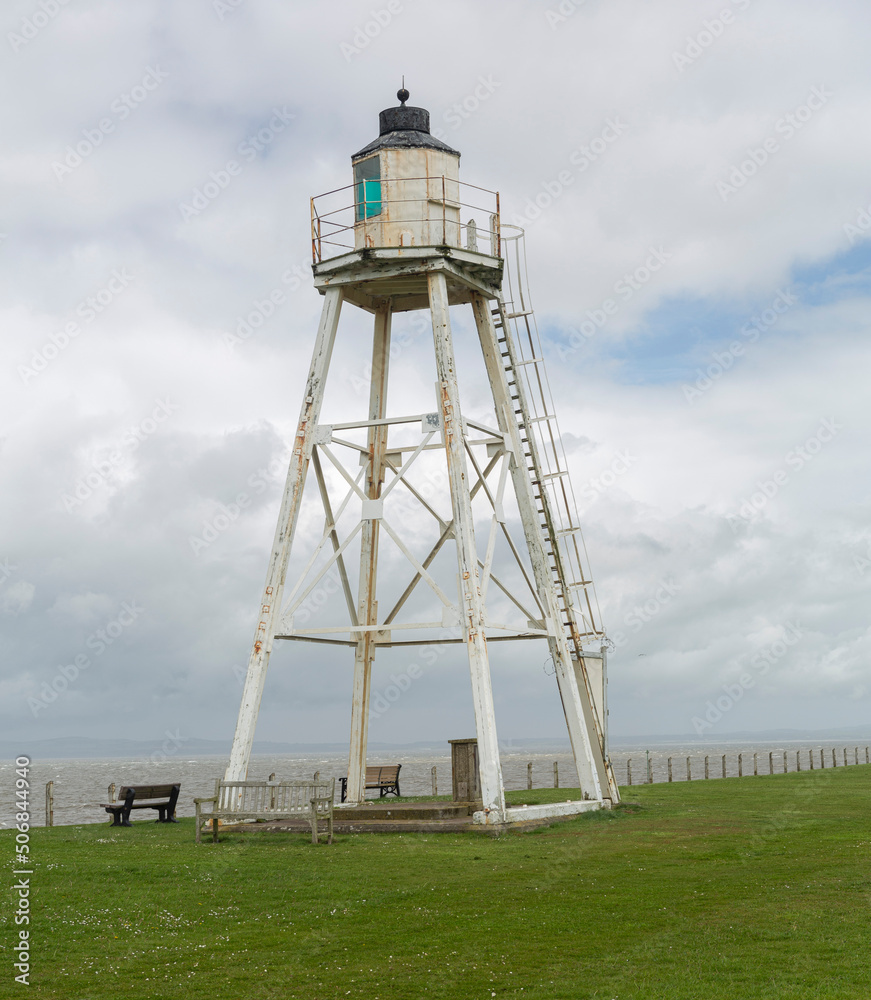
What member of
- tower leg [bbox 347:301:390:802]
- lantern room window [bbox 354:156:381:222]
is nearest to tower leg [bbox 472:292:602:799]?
tower leg [bbox 347:301:390:802]

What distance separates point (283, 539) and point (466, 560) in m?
3.94

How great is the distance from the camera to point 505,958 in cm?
986

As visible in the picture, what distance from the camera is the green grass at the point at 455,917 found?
9086mm

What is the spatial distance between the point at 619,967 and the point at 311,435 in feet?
49.0

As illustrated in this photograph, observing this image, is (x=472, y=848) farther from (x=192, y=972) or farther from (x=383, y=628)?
(x=192, y=972)

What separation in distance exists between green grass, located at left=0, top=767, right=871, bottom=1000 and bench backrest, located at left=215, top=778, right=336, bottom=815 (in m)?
0.59

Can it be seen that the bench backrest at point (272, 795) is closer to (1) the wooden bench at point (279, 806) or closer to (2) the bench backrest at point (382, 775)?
(1) the wooden bench at point (279, 806)

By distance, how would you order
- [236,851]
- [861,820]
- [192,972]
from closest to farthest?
[192,972] < [236,851] < [861,820]

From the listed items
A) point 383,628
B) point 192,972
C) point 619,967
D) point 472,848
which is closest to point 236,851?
point 472,848

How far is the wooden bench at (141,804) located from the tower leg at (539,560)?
8.30 m

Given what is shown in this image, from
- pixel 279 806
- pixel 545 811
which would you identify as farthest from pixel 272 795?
pixel 545 811

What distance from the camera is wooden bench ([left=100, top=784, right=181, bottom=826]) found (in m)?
22.4

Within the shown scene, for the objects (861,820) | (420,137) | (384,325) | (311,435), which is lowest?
(861,820)

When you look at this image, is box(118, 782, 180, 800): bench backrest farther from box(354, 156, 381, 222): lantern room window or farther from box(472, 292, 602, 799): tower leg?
box(354, 156, 381, 222): lantern room window
